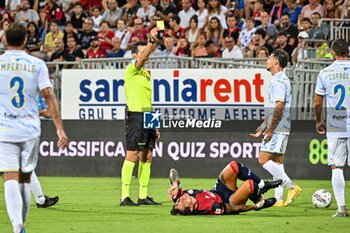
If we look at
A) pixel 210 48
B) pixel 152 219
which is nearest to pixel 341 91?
pixel 152 219

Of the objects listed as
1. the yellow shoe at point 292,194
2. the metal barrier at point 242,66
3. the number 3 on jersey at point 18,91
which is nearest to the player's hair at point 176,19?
the metal barrier at point 242,66

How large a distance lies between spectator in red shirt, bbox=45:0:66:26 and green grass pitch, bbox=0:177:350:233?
12.2 m

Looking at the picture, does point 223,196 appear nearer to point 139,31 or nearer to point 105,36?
point 139,31

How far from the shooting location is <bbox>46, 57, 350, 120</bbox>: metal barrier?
2211 centimetres

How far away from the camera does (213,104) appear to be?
22.4 m

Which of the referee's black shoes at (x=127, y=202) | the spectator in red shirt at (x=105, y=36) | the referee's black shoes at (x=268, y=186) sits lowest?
the referee's black shoes at (x=127, y=202)

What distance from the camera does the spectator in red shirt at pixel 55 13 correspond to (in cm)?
3016

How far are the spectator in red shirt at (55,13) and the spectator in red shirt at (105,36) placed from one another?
6.24ft

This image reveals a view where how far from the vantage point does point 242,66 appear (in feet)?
75.6

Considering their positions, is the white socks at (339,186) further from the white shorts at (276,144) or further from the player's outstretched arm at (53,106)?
the player's outstretched arm at (53,106)

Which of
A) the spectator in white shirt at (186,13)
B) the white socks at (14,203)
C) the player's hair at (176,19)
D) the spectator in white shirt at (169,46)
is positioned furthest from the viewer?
the spectator in white shirt at (186,13)

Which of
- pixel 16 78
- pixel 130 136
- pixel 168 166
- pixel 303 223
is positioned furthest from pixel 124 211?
pixel 168 166

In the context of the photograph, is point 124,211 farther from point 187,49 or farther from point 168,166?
point 187,49

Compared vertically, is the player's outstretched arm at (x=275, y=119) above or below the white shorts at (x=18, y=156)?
below
